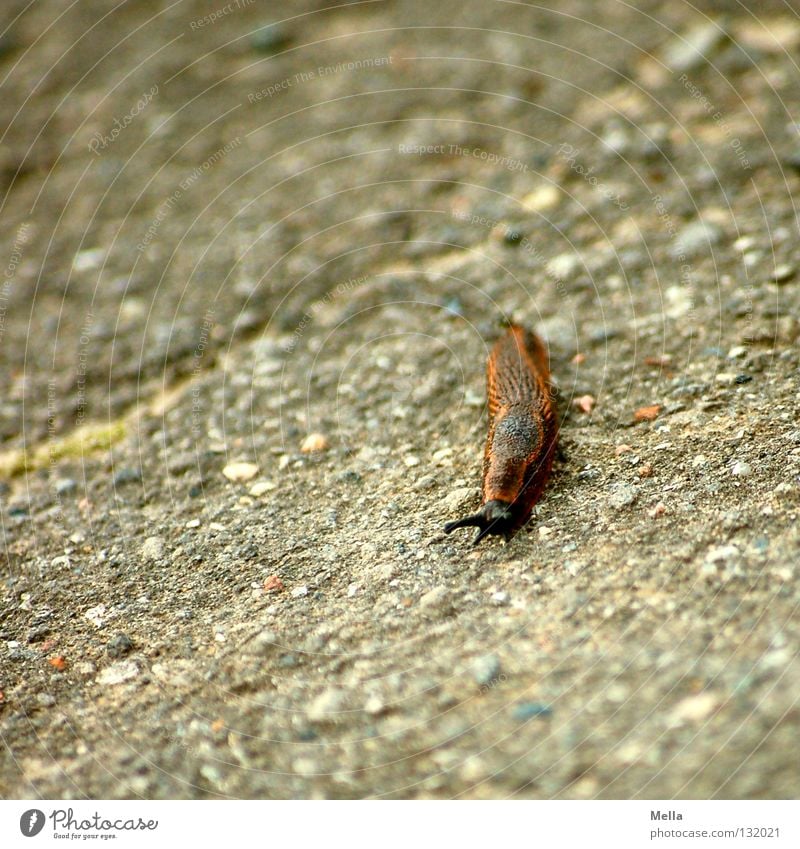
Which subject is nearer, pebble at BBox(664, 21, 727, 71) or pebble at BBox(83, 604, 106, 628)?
pebble at BBox(83, 604, 106, 628)

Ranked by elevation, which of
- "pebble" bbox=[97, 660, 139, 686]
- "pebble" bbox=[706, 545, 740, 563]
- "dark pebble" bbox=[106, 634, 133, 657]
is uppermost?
"pebble" bbox=[706, 545, 740, 563]

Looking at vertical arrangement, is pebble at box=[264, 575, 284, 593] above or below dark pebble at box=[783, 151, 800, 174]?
below

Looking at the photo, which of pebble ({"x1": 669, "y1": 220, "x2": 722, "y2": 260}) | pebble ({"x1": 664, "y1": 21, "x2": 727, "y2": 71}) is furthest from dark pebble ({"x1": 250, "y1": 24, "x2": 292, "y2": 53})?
pebble ({"x1": 669, "y1": 220, "x2": 722, "y2": 260})

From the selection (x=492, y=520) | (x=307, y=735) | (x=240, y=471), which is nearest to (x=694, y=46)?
(x=492, y=520)

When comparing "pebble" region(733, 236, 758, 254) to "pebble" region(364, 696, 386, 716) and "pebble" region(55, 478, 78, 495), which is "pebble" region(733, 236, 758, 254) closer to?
"pebble" region(364, 696, 386, 716)

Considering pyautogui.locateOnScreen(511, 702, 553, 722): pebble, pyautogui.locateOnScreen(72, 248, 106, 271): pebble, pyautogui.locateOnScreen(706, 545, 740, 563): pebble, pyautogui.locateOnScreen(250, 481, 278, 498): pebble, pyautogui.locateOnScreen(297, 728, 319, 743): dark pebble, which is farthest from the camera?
pyautogui.locateOnScreen(72, 248, 106, 271): pebble

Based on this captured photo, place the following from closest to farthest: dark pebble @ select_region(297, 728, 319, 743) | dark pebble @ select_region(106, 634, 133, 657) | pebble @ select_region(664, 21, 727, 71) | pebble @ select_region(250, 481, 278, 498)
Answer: dark pebble @ select_region(297, 728, 319, 743) < dark pebble @ select_region(106, 634, 133, 657) < pebble @ select_region(250, 481, 278, 498) < pebble @ select_region(664, 21, 727, 71)

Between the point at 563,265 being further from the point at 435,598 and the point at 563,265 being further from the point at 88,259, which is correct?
the point at 88,259
